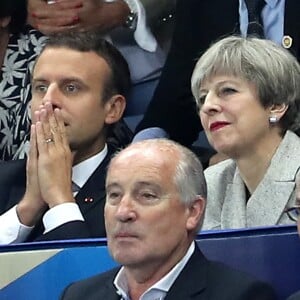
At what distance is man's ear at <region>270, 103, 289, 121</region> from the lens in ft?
12.9

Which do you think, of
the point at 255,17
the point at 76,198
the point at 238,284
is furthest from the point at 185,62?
the point at 238,284

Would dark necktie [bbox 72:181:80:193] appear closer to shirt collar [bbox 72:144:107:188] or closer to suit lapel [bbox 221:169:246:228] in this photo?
shirt collar [bbox 72:144:107:188]

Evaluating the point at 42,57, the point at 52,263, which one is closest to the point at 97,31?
the point at 42,57

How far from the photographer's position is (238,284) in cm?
322

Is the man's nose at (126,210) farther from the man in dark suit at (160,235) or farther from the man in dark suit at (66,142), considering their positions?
the man in dark suit at (66,142)

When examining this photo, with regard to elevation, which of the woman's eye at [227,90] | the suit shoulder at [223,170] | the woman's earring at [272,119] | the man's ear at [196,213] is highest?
the woman's eye at [227,90]

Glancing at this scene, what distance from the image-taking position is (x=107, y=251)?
3580 millimetres

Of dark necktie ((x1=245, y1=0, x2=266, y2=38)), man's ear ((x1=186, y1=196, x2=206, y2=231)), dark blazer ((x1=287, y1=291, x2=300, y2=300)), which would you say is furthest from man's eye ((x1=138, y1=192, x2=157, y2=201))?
dark necktie ((x1=245, y1=0, x2=266, y2=38))

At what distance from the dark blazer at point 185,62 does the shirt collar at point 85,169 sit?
0.49 metres

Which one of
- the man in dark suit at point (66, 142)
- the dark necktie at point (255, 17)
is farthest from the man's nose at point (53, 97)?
the dark necktie at point (255, 17)

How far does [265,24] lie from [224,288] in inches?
64.7

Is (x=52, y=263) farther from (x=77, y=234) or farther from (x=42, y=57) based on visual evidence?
(x=42, y=57)

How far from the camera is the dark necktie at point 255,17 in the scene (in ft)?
15.0

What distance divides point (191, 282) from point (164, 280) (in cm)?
8
